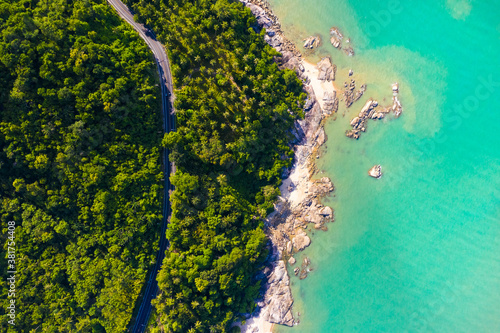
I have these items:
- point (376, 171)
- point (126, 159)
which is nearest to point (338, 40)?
point (376, 171)

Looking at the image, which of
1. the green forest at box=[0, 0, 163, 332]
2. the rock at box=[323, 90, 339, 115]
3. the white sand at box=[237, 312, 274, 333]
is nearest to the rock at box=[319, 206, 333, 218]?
the rock at box=[323, 90, 339, 115]

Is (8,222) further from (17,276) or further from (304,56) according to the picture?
(304,56)

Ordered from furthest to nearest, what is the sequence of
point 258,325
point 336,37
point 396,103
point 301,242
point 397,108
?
point 336,37 < point 301,242 < point 258,325 < point 396,103 < point 397,108

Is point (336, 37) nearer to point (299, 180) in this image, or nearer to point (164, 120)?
point (299, 180)

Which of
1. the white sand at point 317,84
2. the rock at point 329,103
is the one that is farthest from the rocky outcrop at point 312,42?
the rock at point 329,103

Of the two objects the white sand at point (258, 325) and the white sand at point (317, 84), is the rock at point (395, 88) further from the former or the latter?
the white sand at point (258, 325)
